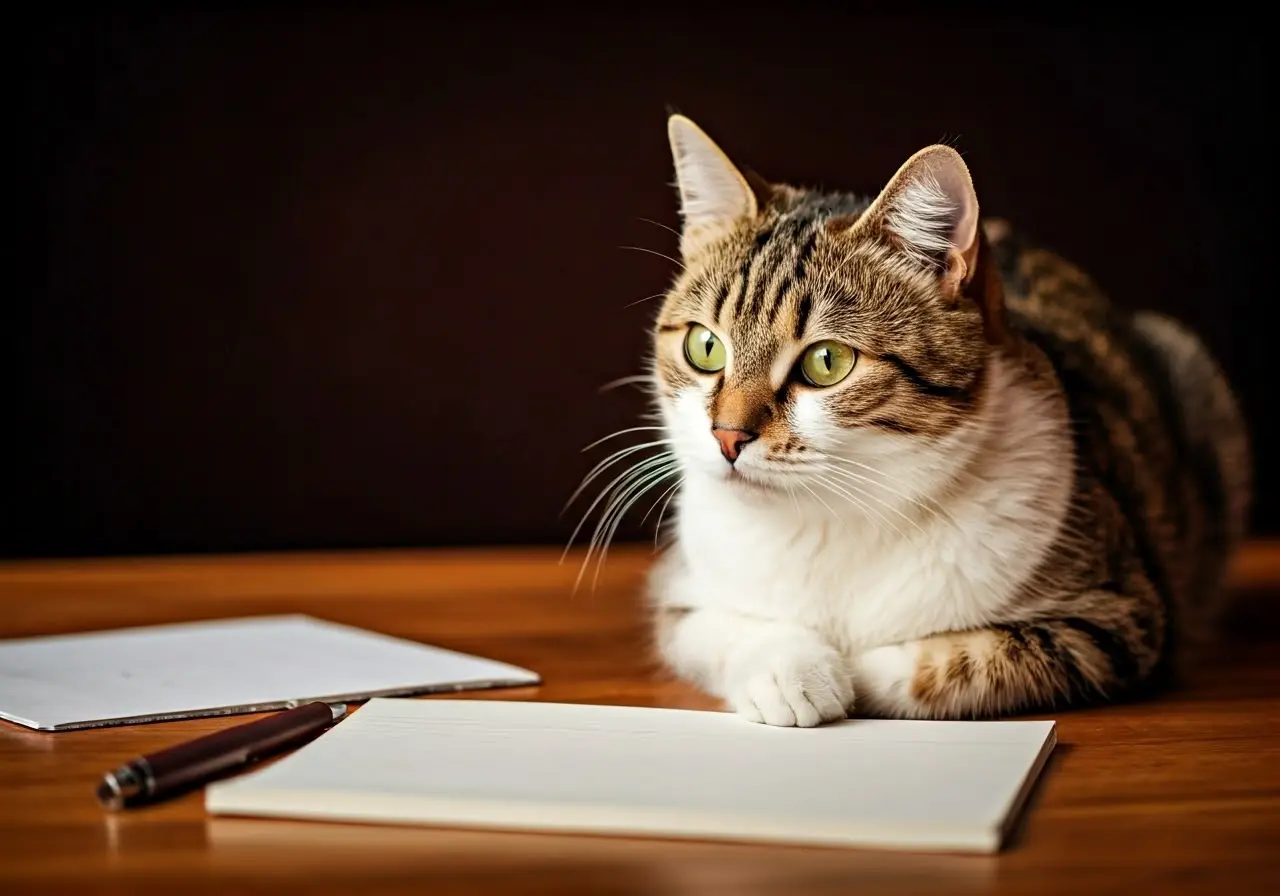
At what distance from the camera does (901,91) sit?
226cm

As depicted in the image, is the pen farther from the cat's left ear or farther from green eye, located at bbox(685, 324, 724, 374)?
the cat's left ear

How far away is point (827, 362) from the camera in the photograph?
129 cm

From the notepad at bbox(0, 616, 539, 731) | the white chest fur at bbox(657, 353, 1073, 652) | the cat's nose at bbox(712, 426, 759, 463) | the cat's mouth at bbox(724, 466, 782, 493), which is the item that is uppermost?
the cat's nose at bbox(712, 426, 759, 463)

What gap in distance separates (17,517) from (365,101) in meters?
0.82

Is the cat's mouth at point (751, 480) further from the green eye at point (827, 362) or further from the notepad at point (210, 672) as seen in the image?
the notepad at point (210, 672)

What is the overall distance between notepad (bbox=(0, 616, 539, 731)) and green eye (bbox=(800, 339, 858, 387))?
374 mm

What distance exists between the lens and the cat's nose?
1.25 m

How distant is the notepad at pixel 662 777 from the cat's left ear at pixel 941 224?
40 centimetres

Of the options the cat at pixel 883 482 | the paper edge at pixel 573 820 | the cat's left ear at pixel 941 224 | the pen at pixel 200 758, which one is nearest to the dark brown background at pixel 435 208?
the cat at pixel 883 482

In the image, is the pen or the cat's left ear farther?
the cat's left ear

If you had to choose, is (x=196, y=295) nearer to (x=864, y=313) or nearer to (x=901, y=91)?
(x=901, y=91)

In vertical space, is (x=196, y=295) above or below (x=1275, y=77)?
below

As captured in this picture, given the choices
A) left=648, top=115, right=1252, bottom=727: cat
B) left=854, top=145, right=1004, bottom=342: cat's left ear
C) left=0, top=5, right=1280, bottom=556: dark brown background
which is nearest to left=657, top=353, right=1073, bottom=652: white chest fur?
left=648, top=115, right=1252, bottom=727: cat

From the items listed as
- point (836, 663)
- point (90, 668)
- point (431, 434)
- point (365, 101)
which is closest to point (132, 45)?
point (365, 101)
